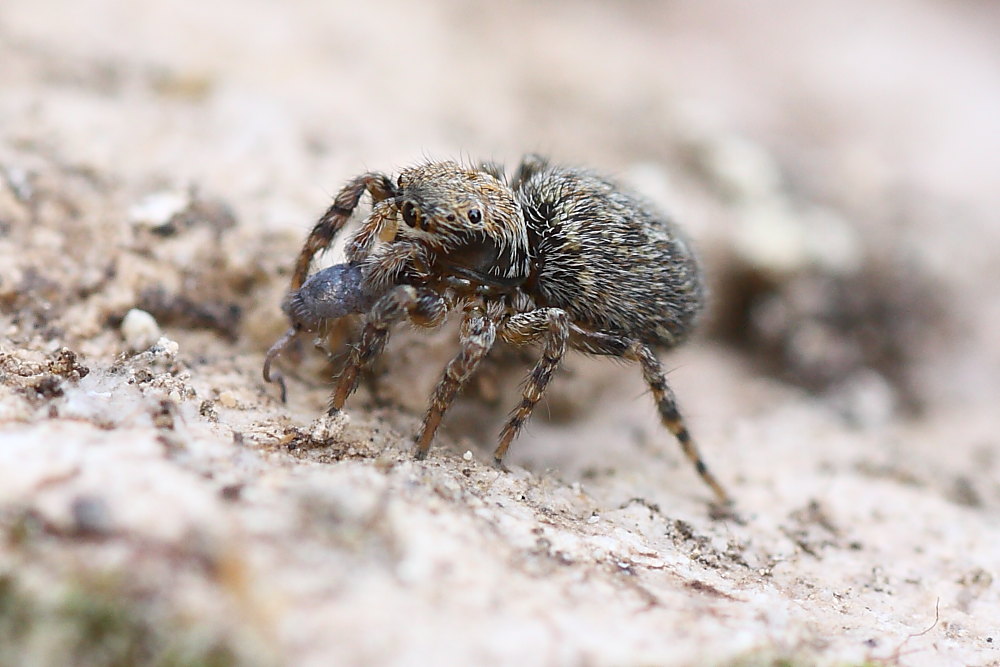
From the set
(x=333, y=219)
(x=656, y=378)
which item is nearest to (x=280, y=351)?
(x=333, y=219)

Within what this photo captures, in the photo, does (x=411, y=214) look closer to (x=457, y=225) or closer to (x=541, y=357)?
(x=457, y=225)

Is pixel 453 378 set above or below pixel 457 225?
below

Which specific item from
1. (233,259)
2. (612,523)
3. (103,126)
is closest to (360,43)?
(103,126)

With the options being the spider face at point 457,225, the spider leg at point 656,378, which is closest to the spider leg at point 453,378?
the spider face at point 457,225

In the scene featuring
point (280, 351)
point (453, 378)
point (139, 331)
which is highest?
point (453, 378)

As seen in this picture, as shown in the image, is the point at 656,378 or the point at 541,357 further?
the point at 656,378

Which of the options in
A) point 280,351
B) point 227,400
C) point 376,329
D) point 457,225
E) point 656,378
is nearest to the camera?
point 227,400

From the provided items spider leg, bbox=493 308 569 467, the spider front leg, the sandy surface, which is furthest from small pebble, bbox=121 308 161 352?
spider leg, bbox=493 308 569 467

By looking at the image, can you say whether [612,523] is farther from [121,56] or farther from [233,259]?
[121,56]
